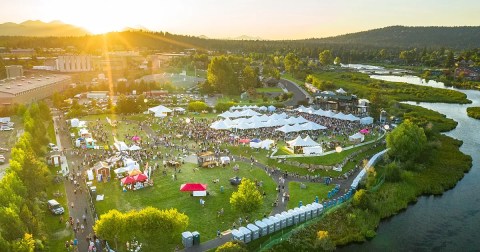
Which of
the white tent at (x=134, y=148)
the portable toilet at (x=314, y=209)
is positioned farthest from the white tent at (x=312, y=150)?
the white tent at (x=134, y=148)

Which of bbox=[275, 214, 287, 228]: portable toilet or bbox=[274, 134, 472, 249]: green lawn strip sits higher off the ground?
bbox=[275, 214, 287, 228]: portable toilet

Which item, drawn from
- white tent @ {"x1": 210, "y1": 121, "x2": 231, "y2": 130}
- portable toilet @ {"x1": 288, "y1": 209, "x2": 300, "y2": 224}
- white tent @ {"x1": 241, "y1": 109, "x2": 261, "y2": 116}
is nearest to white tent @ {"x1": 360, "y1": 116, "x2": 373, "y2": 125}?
white tent @ {"x1": 241, "y1": 109, "x2": 261, "y2": 116}

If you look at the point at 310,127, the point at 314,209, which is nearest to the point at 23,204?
the point at 314,209

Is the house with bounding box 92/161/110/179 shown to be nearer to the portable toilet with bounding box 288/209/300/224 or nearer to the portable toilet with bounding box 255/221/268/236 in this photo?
the portable toilet with bounding box 255/221/268/236

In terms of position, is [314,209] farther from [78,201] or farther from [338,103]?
[338,103]

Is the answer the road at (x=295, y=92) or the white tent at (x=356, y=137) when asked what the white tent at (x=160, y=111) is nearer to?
the road at (x=295, y=92)
